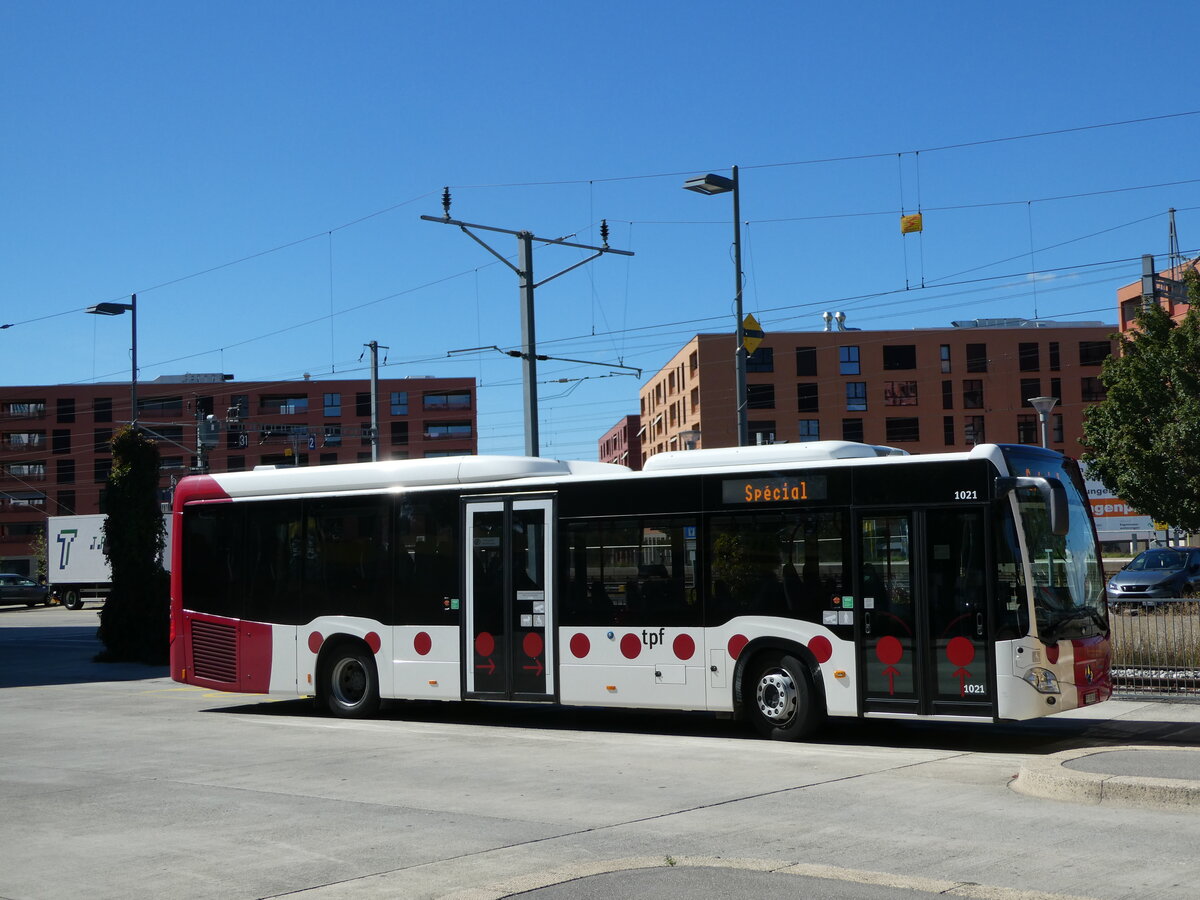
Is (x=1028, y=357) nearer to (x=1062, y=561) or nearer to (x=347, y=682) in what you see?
(x=347, y=682)

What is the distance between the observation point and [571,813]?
9320 millimetres

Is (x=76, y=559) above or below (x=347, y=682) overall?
above

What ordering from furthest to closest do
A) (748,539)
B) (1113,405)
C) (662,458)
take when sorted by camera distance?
(1113,405), (662,458), (748,539)

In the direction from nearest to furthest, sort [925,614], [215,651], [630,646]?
[925,614]
[630,646]
[215,651]

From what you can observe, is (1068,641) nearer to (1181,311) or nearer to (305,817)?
(305,817)

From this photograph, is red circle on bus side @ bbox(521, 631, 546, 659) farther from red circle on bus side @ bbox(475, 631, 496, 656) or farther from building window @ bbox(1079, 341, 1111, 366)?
building window @ bbox(1079, 341, 1111, 366)

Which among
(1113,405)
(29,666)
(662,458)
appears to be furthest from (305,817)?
(1113,405)

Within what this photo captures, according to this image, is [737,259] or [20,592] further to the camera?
[20,592]

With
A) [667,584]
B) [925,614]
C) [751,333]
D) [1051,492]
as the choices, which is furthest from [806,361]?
[1051,492]

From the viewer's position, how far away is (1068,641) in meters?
12.2

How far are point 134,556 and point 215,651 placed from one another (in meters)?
11.2

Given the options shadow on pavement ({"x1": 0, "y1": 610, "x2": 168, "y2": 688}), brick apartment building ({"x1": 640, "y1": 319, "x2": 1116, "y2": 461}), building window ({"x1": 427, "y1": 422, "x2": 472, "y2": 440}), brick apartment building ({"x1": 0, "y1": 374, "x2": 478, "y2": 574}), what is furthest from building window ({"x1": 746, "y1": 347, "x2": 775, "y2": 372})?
shadow on pavement ({"x1": 0, "y1": 610, "x2": 168, "y2": 688})

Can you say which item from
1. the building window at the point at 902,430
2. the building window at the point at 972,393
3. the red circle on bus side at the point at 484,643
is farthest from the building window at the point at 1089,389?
the red circle on bus side at the point at 484,643

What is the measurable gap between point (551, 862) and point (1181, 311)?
232ft
